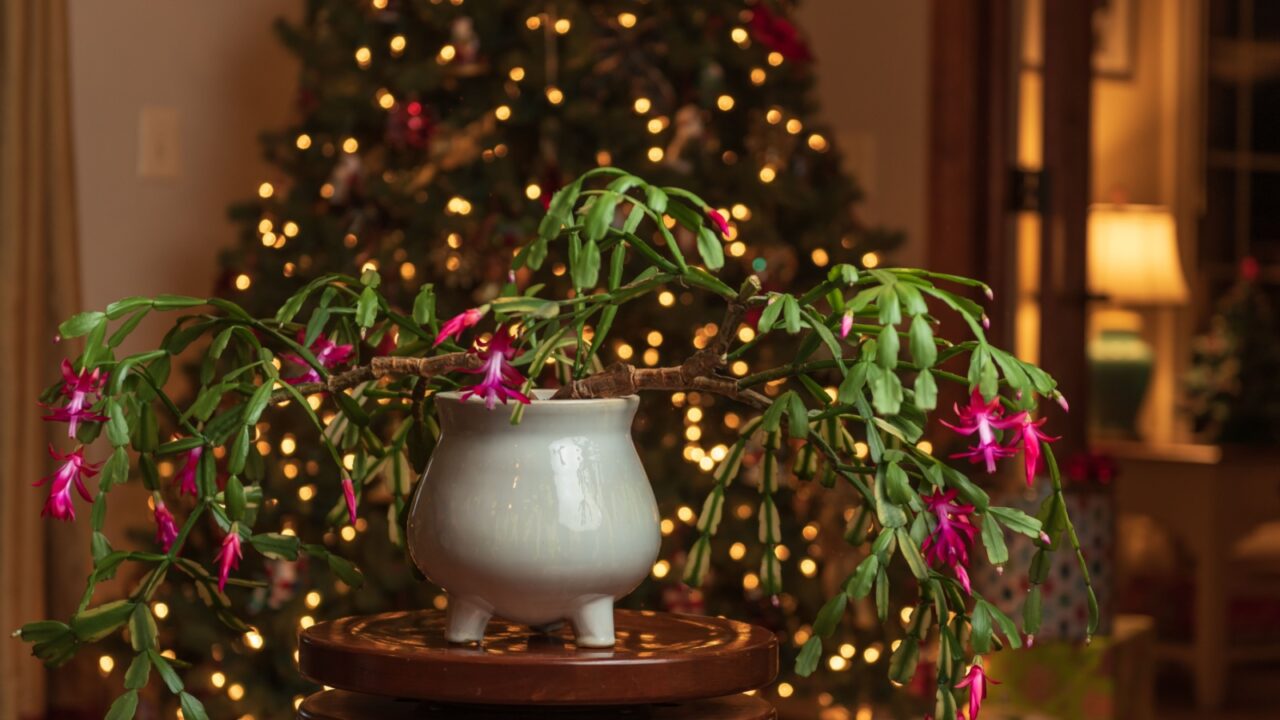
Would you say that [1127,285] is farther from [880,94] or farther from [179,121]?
[179,121]

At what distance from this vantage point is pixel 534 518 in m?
1.13

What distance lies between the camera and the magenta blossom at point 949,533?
1074 mm

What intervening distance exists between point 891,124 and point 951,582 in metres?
2.51

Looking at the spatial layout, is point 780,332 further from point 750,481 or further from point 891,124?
point 891,124

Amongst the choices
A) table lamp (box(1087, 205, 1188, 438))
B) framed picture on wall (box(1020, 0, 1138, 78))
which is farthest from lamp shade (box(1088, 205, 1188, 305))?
framed picture on wall (box(1020, 0, 1138, 78))

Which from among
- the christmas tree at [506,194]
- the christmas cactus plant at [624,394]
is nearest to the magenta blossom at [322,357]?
the christmas cactus plant at [624,394]

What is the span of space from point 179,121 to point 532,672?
203 cm

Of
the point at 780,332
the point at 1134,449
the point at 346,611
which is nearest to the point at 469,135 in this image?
the point at 780,332

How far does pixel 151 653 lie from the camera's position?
3.45 ft

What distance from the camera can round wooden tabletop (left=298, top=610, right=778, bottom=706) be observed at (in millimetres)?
1092

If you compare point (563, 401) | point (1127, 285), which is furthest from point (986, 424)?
point (1127, 285)

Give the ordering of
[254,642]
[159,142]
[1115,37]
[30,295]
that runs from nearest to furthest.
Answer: [254,642] → [30,295] → [159,142] → [1115,37]

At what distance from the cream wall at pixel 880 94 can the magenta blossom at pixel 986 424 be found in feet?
8.03

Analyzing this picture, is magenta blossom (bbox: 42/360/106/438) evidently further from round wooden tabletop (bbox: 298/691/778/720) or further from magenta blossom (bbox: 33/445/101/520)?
round wooden tabletop (bbox: 298/691/778/720)
